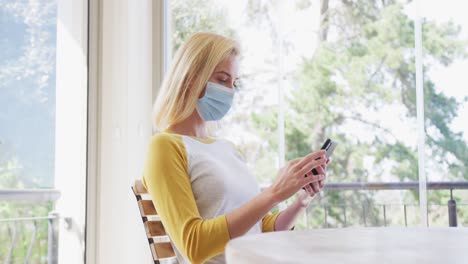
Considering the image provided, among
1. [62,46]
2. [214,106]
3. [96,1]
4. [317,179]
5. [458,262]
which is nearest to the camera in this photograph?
[458,262]

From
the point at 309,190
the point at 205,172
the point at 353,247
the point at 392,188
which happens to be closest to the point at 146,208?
the point at 205,172

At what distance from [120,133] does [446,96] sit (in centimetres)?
159

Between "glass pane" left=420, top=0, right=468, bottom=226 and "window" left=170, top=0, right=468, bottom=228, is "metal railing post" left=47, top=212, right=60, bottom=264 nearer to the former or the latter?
"window" left=170, top=0, right=468, bottom=228

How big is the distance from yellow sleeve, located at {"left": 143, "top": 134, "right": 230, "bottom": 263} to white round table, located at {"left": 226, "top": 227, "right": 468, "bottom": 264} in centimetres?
54

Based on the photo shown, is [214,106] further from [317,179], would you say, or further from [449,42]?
[449,42]

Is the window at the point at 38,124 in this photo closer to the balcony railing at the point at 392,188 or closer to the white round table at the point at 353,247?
the balcony railing at the point at 392,188

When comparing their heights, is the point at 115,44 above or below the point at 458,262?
above

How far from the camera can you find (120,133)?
2900mm

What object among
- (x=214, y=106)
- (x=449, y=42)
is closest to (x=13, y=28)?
(x=214, y=106)

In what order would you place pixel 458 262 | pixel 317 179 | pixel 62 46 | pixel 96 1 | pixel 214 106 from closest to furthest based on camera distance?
pixel 458 262 < pixel 317 179 < pixel 214 106 < pixel 62 46 < pixel 96 1

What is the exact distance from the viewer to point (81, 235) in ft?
9.50

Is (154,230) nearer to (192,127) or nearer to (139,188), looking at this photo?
(139,188)

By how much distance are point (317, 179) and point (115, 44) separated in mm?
1834

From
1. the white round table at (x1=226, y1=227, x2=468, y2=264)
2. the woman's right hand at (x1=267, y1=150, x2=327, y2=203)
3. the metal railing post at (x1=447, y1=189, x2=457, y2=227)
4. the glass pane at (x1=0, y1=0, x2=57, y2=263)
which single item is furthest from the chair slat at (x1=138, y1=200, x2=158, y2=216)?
the metal railing post at (x1=447, y1=189, x2=457, y2=227)
